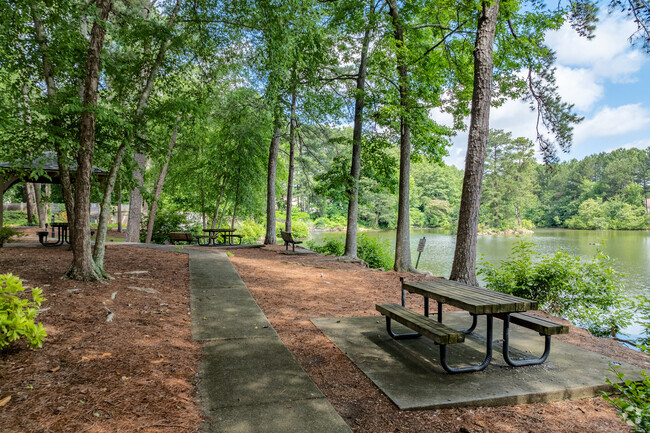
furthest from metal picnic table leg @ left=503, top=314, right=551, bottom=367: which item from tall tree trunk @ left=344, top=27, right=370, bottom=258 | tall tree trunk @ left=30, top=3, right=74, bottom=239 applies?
tall tree trunk @ left=344, top=27, right=370, bottom=258

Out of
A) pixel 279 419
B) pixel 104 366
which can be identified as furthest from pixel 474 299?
pixel 104 366

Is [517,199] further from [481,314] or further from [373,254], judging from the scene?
[481,314]

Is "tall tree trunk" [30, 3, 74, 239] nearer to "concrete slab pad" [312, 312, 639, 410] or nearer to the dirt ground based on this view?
the dirt ground

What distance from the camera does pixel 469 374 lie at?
3350 millimetres

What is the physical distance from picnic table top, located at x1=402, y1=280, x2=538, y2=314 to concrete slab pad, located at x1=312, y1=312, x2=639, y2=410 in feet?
1.96

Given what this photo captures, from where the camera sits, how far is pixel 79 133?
596 cm

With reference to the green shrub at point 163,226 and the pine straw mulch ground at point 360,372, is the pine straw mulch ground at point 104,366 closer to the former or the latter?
the pine straw mulch ground at point 360,372

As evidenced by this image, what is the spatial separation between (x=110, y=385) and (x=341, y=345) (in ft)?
7.20

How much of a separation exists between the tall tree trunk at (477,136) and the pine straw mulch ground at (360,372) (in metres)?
1.54

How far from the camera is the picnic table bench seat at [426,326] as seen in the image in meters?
3.11

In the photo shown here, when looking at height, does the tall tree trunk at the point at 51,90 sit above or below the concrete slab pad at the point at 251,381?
above

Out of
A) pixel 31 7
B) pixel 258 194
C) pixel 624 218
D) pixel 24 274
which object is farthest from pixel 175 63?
pixel 624 218

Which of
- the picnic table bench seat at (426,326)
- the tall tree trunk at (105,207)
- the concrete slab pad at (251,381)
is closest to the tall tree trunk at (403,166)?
the picnic table bench seat at (426,326)

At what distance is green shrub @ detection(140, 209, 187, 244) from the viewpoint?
17.2 meters
